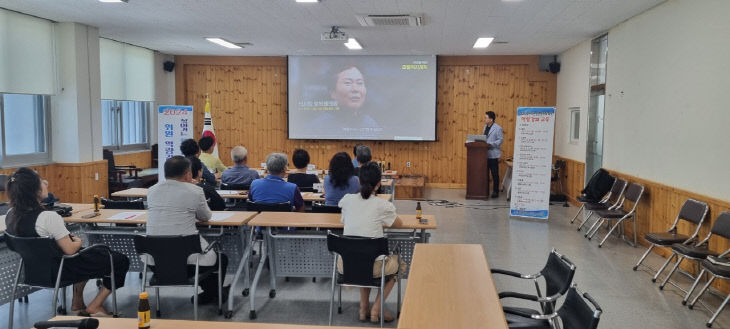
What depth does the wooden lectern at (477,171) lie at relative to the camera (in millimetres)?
10216

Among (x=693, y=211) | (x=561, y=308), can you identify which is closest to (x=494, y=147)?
(x=693, y=211)

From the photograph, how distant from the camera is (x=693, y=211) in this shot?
5215 millimetres

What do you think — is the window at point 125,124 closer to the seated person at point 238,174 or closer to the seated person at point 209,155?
the seated person at point 209,155

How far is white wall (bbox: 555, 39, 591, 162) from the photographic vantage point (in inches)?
366

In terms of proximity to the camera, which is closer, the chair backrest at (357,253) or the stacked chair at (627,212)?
the chair backrest at (357,253)

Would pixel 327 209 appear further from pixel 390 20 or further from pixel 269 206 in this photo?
pixel 390 20

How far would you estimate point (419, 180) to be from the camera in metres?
11.1

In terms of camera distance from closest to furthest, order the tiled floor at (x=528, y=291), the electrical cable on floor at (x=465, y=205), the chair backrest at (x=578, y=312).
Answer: the chair backrest at (x=578, y=312) → the tiled floor at (x=528, y=291) → the electrical cable on floor at (x=465, y=205)

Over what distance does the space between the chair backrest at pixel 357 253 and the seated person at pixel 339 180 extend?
49.9 inches

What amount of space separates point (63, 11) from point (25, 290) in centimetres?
469

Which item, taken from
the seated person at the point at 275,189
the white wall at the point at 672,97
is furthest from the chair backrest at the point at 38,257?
the white wall at the point at 672,97

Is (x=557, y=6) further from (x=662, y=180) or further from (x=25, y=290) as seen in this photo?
(x=25, y=290)

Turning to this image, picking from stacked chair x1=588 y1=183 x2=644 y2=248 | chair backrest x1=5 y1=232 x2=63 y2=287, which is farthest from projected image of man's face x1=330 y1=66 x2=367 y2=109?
chair backrest x1=5 y1=232 x2=63 y2=287

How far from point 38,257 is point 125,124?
7761 mm
